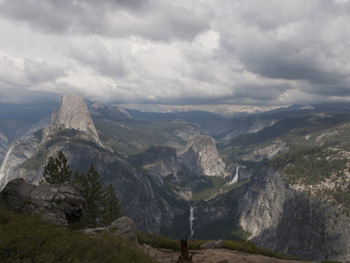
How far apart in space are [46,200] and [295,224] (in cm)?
14680

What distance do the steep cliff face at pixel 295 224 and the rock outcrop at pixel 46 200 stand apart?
122 meters

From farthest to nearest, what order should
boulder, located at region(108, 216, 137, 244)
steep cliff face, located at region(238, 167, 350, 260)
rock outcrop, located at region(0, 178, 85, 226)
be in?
steep cliff face, located at region(238, 167, 350, 260) → boulder, located at region(108, 216, 137, 244) → rock outcrop, located at region(0, 178, 85, 226)

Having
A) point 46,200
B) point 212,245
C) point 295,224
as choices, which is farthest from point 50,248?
point 295,224

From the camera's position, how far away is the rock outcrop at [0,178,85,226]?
2269 centimetres

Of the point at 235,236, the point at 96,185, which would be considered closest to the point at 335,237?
the point at 235,236

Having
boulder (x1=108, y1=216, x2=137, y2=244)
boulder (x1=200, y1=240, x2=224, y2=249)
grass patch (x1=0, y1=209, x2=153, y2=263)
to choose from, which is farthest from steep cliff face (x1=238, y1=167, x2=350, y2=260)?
grass patch (x1=0, y1=209, x2=153, y2=263)

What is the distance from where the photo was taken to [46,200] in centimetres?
2495

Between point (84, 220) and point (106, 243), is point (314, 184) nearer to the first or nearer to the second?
point (84, 220)

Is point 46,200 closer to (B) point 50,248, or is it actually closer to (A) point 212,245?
(B) point 50,248

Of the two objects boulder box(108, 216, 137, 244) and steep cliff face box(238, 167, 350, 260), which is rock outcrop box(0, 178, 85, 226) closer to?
boulder box(108, 216, 137, 244)

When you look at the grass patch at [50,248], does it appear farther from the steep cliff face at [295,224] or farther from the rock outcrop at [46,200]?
the steep cliff face at [295,224]

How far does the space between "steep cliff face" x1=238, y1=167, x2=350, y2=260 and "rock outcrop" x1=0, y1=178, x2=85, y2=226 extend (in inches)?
4793

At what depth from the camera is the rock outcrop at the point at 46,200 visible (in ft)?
74.4

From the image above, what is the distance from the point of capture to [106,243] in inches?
525
